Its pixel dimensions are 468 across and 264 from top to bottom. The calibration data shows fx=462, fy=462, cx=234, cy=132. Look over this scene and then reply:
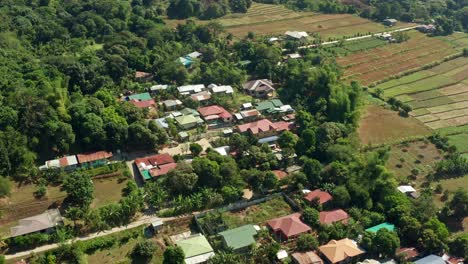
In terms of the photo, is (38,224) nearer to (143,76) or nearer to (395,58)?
(143,76)

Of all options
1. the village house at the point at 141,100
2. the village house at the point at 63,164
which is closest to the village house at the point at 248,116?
the village house at the point at 141,100

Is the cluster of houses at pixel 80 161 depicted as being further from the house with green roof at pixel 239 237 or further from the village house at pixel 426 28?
the village house at pixel 426 28

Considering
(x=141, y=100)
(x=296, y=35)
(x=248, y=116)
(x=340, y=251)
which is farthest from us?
(x=296, y=35)

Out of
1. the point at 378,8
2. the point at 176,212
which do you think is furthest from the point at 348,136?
the point at 378,8

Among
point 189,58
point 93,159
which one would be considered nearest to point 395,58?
point 189,58

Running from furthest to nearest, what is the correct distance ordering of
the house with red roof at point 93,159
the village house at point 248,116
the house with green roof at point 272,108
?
1. the house with green roof at point 272,108
2. the village house at point 248,116
3. the house with red roof at point 93,159

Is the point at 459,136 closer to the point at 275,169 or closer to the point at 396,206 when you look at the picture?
the point at 396,206
